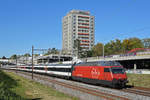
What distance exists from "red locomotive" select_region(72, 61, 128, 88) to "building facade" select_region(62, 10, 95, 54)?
122m

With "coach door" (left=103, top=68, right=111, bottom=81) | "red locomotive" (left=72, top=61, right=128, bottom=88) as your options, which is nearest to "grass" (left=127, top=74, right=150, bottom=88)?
"red locomotive" (left=72, top=61, right=128, bottom=88)

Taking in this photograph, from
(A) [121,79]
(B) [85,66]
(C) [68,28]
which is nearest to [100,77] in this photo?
(A) [121,79]

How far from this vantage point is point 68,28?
158375mm

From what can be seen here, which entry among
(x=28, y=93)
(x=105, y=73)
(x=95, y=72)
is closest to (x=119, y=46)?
(x=95, y=72)

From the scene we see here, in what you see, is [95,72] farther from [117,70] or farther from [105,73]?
[117,70]

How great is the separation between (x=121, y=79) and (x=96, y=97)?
327 inches

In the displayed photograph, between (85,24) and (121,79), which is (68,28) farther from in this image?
(121,79)

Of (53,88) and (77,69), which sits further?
(77,69)

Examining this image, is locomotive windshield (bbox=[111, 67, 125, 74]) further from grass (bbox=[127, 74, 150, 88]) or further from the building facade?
the building facade

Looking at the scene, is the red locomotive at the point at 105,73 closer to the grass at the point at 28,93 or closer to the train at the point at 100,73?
the train at the point at 100,73

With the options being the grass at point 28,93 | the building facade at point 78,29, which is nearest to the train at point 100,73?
the grass at point 28,93

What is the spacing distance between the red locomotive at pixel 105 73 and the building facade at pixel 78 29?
12157 centimetres

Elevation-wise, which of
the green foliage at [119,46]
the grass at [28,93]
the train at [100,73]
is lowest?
the grass at [28,93]

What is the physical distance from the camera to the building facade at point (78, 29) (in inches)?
6112
